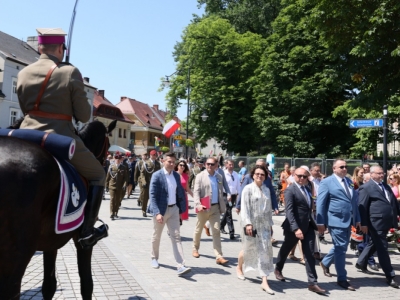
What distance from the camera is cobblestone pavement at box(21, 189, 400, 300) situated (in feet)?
20.4

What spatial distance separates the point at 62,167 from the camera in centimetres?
360

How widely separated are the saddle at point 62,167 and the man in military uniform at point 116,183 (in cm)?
1053

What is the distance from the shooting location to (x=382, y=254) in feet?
25.0

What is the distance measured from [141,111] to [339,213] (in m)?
76.3

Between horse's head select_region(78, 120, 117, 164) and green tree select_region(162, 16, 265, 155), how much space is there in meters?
29.6

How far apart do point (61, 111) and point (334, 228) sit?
520 centimetres

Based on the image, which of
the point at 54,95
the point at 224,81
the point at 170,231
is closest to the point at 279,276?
the point at 170,231

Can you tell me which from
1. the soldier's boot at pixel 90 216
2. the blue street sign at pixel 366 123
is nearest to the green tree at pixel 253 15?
the blue street sign at pixel 366 123

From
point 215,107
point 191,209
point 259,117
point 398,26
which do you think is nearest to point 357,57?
point 398,26

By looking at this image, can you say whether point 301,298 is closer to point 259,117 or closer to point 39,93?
point 39,93

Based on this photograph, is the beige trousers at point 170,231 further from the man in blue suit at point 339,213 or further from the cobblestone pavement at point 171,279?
the man in blue suit at point 339,213

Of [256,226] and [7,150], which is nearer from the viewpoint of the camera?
[7,150]

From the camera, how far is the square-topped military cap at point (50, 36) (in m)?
4.04

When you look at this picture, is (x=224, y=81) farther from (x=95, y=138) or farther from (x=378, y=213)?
(x=95, y=138)
